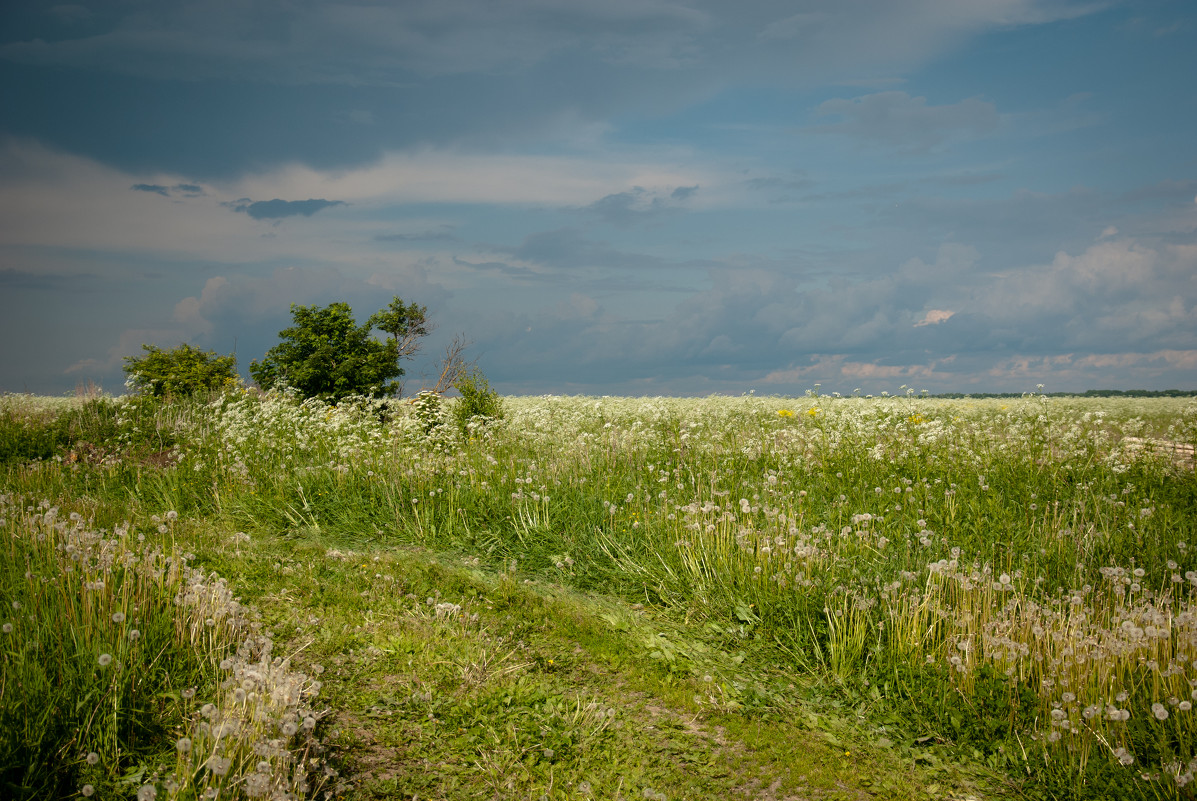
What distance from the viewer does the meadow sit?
3.68 metres

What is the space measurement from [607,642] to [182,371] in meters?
25.0

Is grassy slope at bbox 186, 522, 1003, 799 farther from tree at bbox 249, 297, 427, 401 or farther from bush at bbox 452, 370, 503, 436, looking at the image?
tree at bbox 249, 297, 427, 401

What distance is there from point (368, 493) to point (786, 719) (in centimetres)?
613

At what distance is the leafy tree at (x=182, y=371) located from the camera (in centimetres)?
2431

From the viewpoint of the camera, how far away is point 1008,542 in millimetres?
6527

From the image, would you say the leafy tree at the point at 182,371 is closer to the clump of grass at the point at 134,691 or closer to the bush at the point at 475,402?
the bush at the point at 475,402

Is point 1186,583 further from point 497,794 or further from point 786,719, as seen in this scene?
point 497,794

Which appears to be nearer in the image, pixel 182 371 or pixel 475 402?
pixel 475 402

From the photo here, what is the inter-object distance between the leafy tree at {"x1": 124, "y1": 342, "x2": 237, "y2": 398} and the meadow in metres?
17.6

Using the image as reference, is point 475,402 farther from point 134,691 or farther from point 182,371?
point 182,371

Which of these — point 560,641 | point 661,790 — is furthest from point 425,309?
point 661,790

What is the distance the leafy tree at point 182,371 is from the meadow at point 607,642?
1764 centimetres

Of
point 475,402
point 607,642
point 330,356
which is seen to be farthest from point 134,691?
point 330,356

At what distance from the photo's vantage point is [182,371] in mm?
25219
